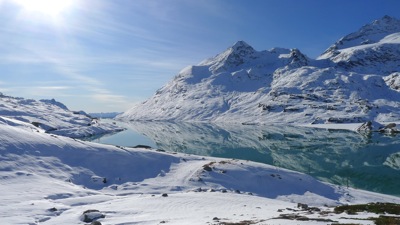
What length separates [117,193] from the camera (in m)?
51.7

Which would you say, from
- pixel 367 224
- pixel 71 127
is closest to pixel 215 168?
pixel 367 224

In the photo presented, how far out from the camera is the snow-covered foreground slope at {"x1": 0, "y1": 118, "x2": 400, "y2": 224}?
33.8m

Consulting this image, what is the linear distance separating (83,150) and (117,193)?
18.5 metres

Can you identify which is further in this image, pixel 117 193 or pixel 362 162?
pixel 362 162

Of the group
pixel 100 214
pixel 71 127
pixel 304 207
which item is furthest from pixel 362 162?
pixel 71 127

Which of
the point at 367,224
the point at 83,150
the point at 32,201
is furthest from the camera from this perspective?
the point at 83,150

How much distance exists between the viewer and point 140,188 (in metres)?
54.4

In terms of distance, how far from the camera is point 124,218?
1253 inches

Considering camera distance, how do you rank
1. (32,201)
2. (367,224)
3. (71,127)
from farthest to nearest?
1. (71,127)
2. (32,201)
3. (367,224)

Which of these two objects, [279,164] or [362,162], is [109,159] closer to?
[279,164]

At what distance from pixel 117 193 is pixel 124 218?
816 inches

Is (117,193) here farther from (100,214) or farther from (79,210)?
(100,214)

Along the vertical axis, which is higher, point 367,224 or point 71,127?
point 71,127

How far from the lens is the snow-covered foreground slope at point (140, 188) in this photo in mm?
33812
